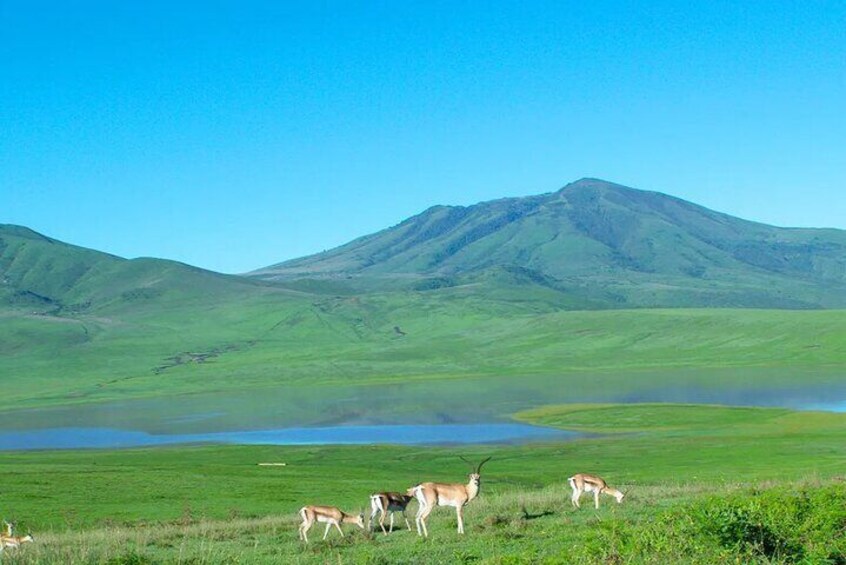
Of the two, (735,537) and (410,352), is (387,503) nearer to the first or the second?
(735,537)

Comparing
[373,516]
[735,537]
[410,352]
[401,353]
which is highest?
[735,537]

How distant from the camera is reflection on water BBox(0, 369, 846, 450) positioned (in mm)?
81688

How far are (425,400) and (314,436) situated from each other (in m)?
26.0

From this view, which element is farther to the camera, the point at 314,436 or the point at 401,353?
the point at 401,353

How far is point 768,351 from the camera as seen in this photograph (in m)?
140

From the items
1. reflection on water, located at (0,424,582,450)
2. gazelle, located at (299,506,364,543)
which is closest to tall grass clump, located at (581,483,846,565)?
gazelle, located at (299,506,364,543)

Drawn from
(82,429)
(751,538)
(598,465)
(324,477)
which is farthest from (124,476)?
(82,429)

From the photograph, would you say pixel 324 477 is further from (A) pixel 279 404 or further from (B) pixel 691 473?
(A) pixel 279 404

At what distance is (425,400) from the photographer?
95.8 m

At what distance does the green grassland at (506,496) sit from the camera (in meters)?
13.4

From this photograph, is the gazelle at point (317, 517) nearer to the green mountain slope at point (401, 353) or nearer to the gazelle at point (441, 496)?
the gazelle at point (441, 496)

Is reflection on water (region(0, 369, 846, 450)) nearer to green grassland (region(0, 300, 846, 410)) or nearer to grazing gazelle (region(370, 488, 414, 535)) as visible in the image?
green grassland (region(0, 300, 846, 410))

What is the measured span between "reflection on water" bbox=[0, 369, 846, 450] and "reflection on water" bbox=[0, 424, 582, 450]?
2.00 meters

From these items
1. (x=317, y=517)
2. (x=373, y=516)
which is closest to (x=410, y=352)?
(x=373, y=516)
